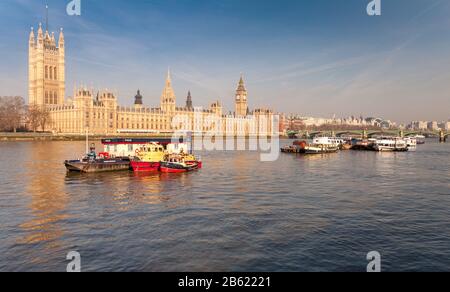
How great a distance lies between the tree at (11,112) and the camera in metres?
136

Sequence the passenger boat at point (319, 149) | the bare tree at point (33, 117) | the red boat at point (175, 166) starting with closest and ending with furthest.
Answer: the red boat at point (175, 166), the passenger boat at point (319, 149), the bare tree at point (33, 117)

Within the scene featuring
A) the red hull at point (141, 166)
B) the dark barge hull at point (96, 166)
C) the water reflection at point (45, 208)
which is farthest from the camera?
the red hull at point (141, 166)

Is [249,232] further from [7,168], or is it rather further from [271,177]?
[7,168]

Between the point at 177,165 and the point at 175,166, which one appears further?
the point at 177,165

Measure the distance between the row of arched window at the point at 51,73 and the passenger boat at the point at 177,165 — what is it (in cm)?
15331

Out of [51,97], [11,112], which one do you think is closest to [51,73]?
[51,97]

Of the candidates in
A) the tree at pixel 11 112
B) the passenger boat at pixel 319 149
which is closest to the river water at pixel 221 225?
the passenger boat at pixel 319 149

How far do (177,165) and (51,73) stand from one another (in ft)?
520

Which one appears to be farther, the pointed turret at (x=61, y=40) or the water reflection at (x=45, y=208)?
the pointed turret at (x=61, y=40)

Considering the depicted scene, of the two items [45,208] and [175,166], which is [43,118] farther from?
[45,208]

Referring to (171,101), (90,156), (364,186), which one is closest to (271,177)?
(364,186)

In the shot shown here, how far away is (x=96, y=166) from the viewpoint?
4494 centimetres

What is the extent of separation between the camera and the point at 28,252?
16.9 meters

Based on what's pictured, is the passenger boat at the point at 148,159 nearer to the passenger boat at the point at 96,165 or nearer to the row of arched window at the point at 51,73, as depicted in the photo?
the passenger boat at the point at 96,165
